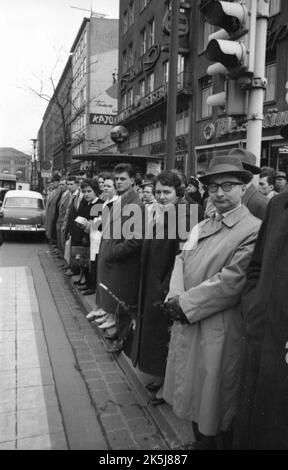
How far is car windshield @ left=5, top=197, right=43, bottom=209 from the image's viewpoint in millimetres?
14398

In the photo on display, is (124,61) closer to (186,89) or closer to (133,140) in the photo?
(133,140)

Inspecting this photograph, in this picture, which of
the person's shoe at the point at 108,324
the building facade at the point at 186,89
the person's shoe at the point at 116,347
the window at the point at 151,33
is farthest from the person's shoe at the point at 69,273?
the window at the point at 151,33

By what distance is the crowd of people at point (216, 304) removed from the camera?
203cm

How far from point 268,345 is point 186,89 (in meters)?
19.4

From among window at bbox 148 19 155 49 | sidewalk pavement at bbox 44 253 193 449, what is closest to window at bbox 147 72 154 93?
window at bbox 148 19 155 49

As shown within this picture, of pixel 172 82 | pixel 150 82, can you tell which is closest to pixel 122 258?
pixel 172 82

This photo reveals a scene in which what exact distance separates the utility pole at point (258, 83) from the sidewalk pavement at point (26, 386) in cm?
267

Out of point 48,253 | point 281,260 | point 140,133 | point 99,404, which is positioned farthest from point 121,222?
point 140,133

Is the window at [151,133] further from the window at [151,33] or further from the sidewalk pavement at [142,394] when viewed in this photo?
the sidewalk pavement at [142,394]

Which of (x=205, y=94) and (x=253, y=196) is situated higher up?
(x=205, y=94)

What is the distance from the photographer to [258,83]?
3432 millimetres

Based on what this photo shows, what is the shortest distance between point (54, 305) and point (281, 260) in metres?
5.10

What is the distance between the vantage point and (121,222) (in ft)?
15.4
